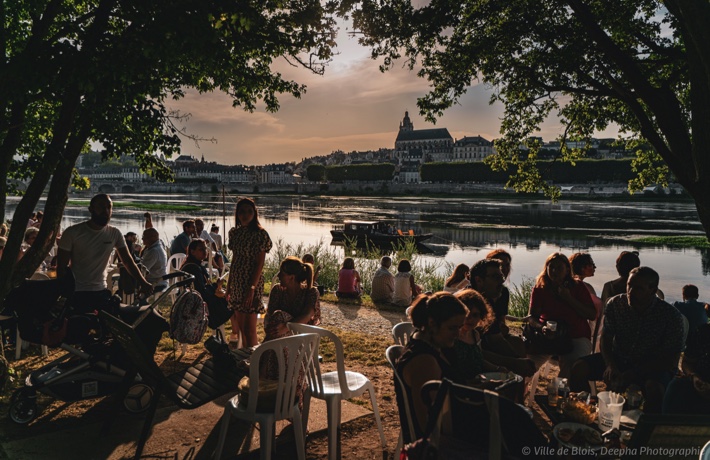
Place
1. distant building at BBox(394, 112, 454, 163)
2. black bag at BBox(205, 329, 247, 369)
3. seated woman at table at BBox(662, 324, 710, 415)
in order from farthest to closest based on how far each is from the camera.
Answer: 1. distant building at BBox(394, 112, 454, 163)
2. black bag at BBox(205, 329, 247, 369)
3. seated woman at table at BBox(662, 324, 710, 415)

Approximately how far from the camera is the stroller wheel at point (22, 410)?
3896 millimetres

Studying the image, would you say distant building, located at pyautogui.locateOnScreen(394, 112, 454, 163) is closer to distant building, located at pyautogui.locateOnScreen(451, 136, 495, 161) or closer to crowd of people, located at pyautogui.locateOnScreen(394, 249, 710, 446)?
distant building, located at pyautogui.locateOnScreen(451, 136, 495, 161)

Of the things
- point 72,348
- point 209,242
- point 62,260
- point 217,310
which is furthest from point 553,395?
point 209,242

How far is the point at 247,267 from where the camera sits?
17.9ft

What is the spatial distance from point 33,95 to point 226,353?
2.70m

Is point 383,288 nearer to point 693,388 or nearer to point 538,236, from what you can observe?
point 693,388

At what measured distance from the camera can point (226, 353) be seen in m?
3.92

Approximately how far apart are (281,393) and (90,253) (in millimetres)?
2699

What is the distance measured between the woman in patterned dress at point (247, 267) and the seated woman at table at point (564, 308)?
2854 millimetres

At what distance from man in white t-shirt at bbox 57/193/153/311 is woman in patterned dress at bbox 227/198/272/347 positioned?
4.08ft

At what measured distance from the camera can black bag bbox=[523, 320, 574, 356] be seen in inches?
173

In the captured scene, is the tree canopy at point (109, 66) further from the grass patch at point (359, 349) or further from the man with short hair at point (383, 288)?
the man with short hair at point (383, 288)

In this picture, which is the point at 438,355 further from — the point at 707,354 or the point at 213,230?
the point at 213,230

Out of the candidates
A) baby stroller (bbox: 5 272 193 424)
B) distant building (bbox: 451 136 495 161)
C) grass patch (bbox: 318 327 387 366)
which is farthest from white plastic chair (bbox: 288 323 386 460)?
distant building (bbox: 451 136 495 161)
